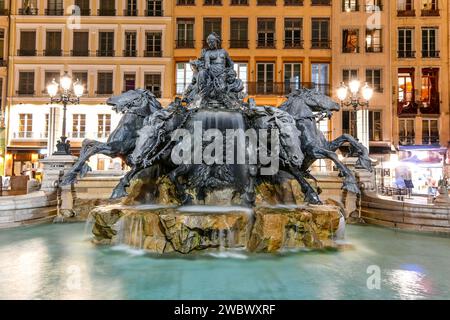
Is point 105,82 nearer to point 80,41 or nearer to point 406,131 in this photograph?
point 80,41

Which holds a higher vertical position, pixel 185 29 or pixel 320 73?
pixel 185 29

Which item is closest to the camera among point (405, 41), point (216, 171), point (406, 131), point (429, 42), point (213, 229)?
point (213, 229)

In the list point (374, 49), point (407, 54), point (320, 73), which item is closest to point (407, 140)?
point (407, 54)

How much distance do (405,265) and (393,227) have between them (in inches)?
164

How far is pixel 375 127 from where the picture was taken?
30.6m

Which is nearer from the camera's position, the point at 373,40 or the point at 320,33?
the point at 373,40

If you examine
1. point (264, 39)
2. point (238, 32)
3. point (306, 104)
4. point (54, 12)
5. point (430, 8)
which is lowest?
point (306, 104)

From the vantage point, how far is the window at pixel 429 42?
3080cm

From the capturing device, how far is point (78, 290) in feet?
17.3

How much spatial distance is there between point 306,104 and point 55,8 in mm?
29389

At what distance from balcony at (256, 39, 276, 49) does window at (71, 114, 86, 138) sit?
15464 mm

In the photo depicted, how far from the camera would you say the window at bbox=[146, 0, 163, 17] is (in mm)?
32812

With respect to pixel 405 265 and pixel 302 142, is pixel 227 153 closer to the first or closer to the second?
pixel 302 142

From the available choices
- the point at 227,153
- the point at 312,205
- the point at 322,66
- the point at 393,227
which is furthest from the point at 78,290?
the point at 322,66
